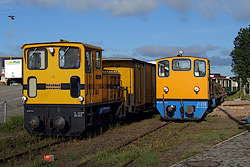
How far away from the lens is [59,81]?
1060 cm

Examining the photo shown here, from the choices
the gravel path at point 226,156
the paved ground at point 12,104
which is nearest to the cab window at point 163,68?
the gravel path at point 226,156

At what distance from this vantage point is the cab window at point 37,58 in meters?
10.8

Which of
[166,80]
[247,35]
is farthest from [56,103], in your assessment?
[247,35]

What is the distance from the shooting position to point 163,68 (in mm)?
15766

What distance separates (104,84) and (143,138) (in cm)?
273

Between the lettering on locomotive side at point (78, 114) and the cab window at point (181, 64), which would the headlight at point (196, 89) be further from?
the lettering on locomotive side at point (78, 114)

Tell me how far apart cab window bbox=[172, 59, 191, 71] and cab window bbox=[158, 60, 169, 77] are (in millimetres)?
373

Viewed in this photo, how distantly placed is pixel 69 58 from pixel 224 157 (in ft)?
19.6

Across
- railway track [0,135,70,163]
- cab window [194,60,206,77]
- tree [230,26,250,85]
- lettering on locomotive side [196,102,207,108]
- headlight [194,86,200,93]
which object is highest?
tree [230,26,250,85]

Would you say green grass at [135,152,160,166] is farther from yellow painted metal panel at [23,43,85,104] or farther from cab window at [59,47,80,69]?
cab window at [59,47,80,69]

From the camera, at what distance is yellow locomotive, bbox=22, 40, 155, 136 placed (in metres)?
10.3

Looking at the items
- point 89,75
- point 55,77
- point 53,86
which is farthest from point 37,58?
point 89,75

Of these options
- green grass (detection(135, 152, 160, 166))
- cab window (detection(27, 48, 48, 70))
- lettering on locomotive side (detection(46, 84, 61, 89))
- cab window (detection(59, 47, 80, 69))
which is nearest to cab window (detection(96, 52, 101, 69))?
cab window (detection(59, 47, 80, 69))

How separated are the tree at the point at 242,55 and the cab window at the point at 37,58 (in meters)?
52.2
